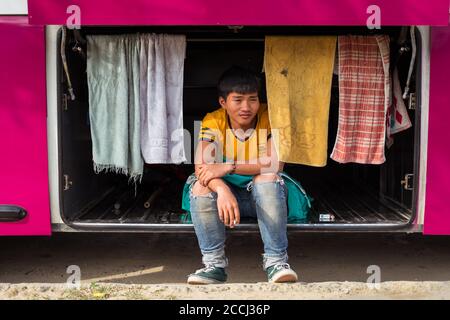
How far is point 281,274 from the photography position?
340 cm

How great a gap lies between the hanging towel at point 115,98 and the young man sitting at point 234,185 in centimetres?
53

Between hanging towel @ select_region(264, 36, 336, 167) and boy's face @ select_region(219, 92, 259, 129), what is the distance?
11 centimetres

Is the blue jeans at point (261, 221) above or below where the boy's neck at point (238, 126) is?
below

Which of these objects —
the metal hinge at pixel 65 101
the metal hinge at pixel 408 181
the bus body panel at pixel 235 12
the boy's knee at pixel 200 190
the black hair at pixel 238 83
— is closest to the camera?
the bus body panel at pixel 235 12

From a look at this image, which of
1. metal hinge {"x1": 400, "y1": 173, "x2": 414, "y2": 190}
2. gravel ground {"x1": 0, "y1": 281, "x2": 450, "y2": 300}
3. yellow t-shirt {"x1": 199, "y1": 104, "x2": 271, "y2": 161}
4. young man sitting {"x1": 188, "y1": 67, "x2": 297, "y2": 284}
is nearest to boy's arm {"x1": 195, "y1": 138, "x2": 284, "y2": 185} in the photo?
young man sitting {"x1": 188, "y1": 67, "x2": 297, "y2": 284}

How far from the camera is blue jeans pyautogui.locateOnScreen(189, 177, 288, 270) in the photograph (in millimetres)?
3402

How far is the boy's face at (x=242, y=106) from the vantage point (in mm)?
3602

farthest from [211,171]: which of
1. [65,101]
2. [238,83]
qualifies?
[65,101]

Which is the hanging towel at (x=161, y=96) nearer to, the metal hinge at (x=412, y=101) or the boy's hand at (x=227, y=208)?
the boy's hand at (x=227, y=208)

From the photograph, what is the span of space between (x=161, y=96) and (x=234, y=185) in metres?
0.79

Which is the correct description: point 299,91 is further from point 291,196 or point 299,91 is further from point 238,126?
point 291,196

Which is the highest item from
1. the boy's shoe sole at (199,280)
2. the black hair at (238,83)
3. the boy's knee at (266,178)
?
the black hair at (238,83)

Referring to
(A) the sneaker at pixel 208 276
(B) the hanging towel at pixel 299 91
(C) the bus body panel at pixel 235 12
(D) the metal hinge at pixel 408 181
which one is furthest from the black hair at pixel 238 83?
(D) the metal hinge at pixel 408 181

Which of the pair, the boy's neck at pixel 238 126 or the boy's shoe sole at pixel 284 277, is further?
the boy's neck at pixel 238 126
